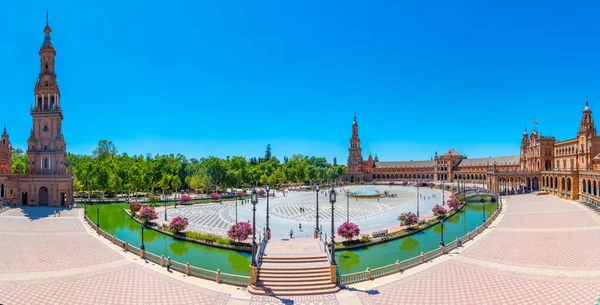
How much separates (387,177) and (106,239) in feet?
393

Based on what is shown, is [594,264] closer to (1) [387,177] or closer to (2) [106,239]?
(2) [106,239]

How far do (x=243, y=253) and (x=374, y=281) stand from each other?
515 inches

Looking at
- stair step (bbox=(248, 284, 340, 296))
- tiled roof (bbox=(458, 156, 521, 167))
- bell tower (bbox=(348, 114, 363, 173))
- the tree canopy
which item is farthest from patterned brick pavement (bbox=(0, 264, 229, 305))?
bell tower (bbox=(348, 114, 363, 173))

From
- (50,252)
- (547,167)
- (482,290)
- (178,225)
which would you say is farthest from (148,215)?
(547,167)

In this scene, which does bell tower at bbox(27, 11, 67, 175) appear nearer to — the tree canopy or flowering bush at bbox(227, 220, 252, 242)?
the tree canopy

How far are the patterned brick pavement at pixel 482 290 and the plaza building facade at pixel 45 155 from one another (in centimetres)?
5254

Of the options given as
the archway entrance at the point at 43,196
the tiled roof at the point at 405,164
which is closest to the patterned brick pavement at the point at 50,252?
the archway entrance at the point at 43,196

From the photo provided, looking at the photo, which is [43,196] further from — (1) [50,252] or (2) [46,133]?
(1) [50,252]

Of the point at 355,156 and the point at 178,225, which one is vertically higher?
the point at 355,156

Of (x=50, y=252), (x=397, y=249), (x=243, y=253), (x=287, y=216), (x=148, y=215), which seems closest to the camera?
(x=50, y=252)

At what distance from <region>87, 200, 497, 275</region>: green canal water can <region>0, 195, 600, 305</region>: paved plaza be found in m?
4.30

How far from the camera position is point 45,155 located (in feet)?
170

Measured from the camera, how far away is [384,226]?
126ft

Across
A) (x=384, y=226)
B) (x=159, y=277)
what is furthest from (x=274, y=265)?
(x=384, y=226)
